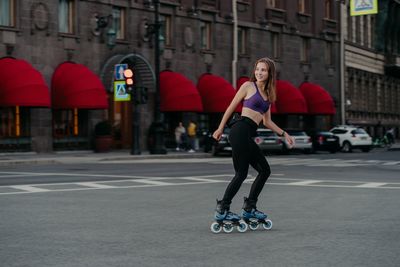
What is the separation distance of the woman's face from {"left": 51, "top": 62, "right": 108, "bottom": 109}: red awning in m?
24.8

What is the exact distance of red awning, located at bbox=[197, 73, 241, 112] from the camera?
4275 centimetres

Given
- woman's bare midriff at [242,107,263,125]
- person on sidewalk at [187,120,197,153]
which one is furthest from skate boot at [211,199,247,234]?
person on sidewalk at [187,120,197,153]

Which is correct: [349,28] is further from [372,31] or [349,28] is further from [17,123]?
[17,123]

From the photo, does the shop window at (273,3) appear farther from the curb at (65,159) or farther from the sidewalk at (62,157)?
the curb at (65,159)

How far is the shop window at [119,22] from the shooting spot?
3866 cm

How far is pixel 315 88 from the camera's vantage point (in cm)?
5281

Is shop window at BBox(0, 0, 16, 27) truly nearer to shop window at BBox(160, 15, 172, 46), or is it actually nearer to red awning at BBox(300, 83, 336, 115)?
shop window at BBox(160, 15, 172, 46)

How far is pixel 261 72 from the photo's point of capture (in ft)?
31.1

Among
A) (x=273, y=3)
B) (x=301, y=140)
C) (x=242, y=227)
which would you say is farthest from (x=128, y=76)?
(x=242, y=227)

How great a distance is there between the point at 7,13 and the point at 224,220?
25757 millimetres

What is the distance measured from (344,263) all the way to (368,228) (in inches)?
103

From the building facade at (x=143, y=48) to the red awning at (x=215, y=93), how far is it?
1.26 feet

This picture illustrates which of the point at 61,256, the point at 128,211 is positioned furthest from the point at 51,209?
the point at 61,256

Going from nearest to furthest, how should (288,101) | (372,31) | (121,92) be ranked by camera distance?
(121,92) < (288,101) < (372,31)
